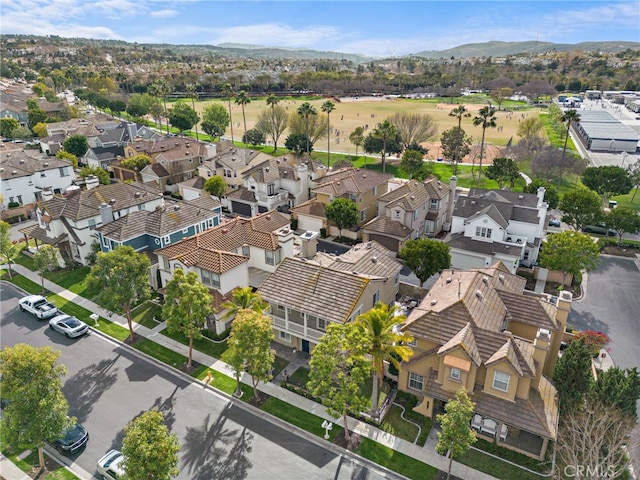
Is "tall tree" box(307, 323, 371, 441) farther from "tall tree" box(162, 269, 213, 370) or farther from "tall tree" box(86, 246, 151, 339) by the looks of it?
"tall tree" box(86, 246, 151, 339)

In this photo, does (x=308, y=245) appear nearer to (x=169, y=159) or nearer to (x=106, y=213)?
(x=106, y=213)

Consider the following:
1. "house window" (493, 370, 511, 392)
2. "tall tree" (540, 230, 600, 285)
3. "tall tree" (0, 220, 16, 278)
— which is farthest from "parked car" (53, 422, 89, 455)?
"tall tree" (540, 230, 600, 285)

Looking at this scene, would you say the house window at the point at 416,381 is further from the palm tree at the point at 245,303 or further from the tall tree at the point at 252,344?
the palm tree at the point at 245,303

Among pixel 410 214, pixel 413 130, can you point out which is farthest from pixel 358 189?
pixel 413 130

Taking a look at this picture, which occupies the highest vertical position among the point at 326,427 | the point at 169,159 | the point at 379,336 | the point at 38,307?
the point at 169,159

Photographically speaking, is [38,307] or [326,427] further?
[38,307]

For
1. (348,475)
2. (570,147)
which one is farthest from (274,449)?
(570,147)

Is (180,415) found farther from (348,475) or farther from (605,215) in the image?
(605,215)
